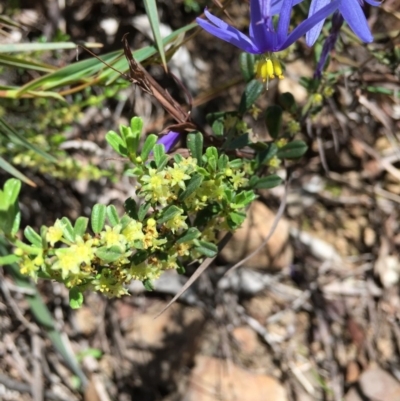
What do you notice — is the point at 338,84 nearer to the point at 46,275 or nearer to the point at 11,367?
the point at 46,275

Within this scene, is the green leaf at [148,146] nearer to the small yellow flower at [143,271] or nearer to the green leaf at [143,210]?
the green leaf at [143,210]

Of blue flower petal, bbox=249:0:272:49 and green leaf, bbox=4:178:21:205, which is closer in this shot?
blue flower petal, bbox=249:0:272:49

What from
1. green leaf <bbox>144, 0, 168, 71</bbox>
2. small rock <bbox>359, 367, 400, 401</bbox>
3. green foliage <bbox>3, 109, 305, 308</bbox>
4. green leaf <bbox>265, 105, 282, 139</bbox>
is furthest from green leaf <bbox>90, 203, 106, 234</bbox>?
small rock <bbox>359, 367, 400, 401</bbox>

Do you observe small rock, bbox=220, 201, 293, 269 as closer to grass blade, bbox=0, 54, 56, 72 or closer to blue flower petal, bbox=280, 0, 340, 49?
grass blade, bbox=0, 54, 56, 72

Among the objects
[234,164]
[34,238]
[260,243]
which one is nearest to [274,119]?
[234,164]

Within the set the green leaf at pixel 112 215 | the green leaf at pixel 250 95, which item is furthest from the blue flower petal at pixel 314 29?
the green leaf at pixel 112 215

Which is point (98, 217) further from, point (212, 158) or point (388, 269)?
point (388, 269)
